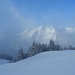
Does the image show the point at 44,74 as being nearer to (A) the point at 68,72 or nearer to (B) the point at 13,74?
(A) the point at 68,72

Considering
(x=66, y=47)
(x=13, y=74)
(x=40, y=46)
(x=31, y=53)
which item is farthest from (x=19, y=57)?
(x=13, y=74)

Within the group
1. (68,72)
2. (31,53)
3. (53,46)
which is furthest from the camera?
(53,46)

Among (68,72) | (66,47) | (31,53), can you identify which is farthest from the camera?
(66,47)

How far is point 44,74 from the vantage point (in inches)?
575

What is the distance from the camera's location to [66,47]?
100 metres

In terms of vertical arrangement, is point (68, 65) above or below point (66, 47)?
below

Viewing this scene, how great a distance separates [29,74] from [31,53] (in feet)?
178

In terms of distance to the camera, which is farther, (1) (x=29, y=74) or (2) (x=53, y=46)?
(2) (x=53, y=46)

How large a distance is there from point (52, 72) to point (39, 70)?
55.2 inches

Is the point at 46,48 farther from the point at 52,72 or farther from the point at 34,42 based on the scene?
the point at 52,72

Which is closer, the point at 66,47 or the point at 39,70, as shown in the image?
the point at 39,70

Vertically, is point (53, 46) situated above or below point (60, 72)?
above

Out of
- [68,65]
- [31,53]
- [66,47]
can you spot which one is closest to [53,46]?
[31,53]

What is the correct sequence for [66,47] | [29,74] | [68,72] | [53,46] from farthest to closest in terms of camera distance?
[66,47], [53,46], [29,74], [68,72]
